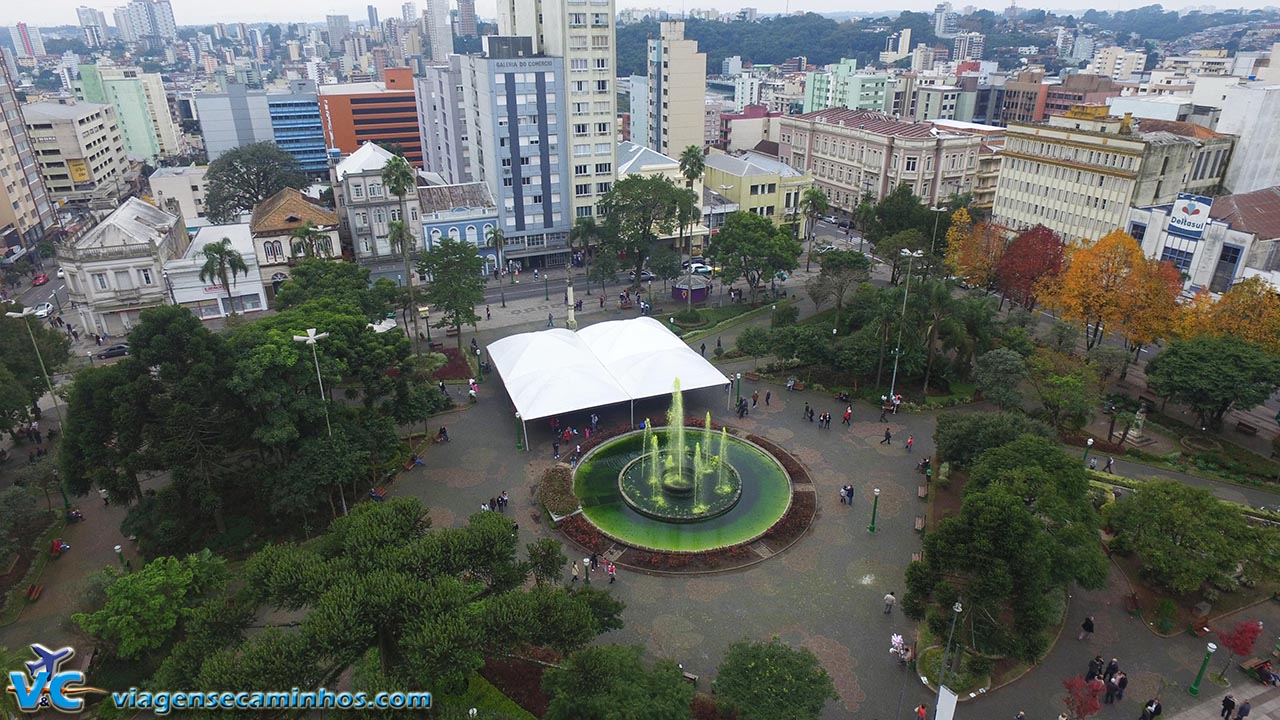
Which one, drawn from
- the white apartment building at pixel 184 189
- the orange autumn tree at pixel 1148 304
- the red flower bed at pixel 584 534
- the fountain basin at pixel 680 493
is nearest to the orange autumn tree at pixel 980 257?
the orange autumn tree at pixel 1148 304

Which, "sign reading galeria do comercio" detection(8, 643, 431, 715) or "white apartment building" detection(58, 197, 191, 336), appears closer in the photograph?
"sign reading galeria do comercio" detection(8, 643, 431, 715)

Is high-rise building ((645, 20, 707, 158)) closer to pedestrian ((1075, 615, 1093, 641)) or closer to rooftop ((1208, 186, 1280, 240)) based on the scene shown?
rooftop ((1208, 186, 1280, 240))

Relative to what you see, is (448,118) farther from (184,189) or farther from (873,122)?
(873,122)

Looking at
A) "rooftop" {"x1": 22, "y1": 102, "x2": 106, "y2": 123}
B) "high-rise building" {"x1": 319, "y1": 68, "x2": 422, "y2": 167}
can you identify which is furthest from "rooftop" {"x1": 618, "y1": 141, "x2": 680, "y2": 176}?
"rooftop" {"x1": 22, "y1": 102, "x2": 106, "y2": 123}

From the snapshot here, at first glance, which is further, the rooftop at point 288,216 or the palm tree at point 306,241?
the rooftop at point 288,216

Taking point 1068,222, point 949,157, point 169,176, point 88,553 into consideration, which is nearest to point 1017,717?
point 88,553

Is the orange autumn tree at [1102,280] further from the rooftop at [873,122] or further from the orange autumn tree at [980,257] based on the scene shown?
the rooftop at [873,122]
